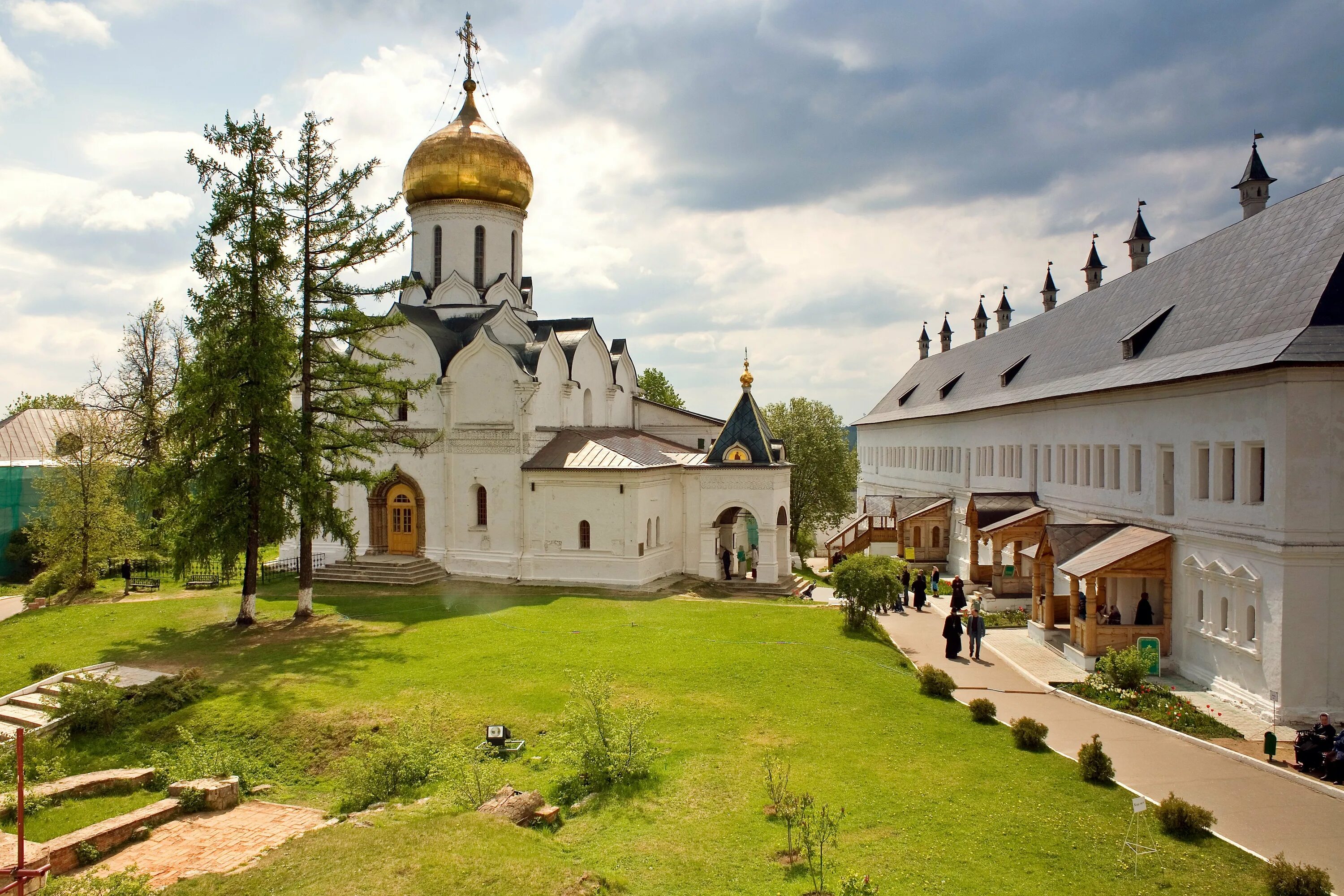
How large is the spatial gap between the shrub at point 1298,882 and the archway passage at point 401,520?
952 inches

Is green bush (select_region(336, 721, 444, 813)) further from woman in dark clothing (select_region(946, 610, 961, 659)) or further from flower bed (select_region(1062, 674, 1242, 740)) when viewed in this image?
woman in dark clothing (select_region(946, 610, 961, 659))

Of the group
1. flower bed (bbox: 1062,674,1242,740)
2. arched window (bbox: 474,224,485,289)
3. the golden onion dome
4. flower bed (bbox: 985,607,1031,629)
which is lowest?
flower bed (bbox: 985,607,1031,629)

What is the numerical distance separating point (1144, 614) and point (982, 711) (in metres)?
7.11

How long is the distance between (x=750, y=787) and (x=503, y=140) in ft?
84.6

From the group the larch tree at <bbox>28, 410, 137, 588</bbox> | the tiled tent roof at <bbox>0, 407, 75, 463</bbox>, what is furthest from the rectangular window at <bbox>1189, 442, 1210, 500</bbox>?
the tiled tent roof at <bbox>0, 407, 75, 463</bbox>

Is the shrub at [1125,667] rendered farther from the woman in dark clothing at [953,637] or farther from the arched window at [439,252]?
the arched window at [439,252]

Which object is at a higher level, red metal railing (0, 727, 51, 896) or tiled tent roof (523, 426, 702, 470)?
tiled tent roof (523, 426, 702, 470)

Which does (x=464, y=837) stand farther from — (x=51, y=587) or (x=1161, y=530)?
(x=51, y=587)

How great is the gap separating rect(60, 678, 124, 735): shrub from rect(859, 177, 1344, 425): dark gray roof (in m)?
20.6

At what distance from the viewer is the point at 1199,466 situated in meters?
17.6

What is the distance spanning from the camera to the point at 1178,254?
24281 mm

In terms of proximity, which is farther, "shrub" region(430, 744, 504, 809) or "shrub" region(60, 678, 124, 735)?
"shrub" region(60, 678, 124, 735)

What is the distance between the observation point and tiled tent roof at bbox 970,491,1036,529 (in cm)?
2753

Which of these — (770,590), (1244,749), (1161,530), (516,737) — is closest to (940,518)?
(770,590)
